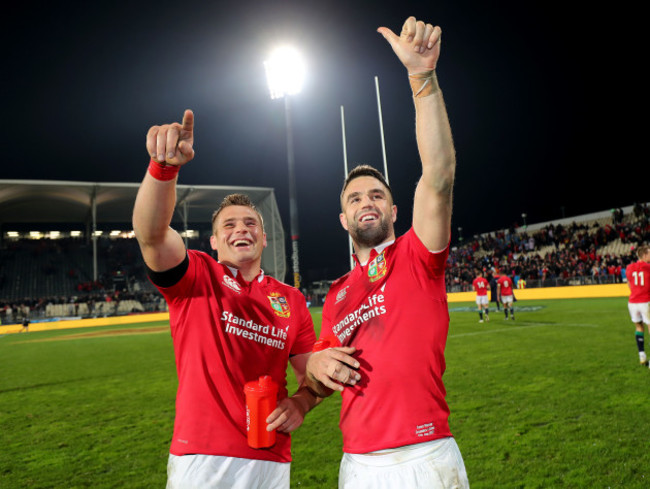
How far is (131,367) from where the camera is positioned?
11.7 m

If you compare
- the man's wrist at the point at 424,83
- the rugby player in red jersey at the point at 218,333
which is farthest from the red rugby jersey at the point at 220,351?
the man's wrist at the point at 424,83

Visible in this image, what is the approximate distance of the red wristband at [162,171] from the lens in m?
2.00

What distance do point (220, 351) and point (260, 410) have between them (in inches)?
21.0

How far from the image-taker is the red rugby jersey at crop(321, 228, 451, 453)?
2078 millimetres

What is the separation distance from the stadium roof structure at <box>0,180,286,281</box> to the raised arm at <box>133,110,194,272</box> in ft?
123

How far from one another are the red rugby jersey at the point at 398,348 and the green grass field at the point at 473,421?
2639mm

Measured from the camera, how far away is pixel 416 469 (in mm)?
2020

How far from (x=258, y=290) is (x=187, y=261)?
0.56m

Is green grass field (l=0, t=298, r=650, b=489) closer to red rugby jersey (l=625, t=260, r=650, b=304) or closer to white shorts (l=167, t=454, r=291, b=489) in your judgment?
red rugby jersey (l=625, t=260, r=650, b=304)

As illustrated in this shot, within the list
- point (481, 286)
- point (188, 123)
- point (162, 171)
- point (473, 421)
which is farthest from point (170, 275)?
point (481, 286)

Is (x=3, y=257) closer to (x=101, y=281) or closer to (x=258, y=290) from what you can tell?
(x=101, y=281)

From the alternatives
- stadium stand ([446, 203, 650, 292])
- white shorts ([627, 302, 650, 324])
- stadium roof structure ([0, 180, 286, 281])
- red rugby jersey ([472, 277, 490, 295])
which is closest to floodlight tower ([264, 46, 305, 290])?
stadium roof structure ([0, 180, 286, 281])

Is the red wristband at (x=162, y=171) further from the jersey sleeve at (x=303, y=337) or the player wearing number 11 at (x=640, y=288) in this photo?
the player wearing number 11 at (x=640, y=288)

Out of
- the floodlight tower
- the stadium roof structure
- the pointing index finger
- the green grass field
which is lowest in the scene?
the green grass field
